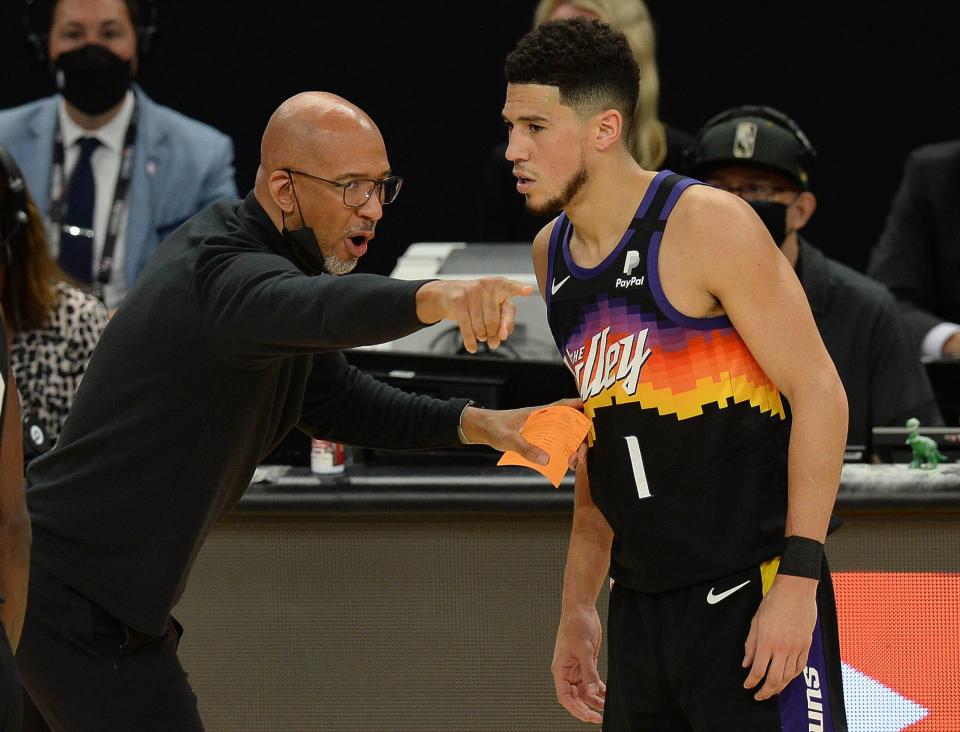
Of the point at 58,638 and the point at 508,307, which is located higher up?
the point at 508,307

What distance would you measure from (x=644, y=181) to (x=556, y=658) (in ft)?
3.01

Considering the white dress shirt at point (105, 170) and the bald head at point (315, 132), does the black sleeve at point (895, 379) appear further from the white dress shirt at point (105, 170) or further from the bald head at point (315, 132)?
the white dress shirt at point (105, 170)

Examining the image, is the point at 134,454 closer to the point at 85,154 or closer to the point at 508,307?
the point at 508,307

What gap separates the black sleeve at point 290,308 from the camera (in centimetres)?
201

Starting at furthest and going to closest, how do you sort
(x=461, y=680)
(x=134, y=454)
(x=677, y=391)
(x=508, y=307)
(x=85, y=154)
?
(x=85, y=154) < (x=461, y=680) < (x=134, y=454) < (x=677, y=391) < (x=508, y=307)

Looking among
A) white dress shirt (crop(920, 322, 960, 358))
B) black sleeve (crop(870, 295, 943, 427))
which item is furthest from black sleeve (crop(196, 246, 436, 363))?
white dress shirt (crop(920, 322, 960, 358))

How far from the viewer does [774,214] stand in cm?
365

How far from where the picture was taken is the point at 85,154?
4.59 m

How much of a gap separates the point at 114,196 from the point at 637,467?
2747 millimetres

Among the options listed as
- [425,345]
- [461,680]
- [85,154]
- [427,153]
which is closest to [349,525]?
[461,680]

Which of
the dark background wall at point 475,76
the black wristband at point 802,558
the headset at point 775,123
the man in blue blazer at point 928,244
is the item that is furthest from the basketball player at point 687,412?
the dark background wall at point 475,76

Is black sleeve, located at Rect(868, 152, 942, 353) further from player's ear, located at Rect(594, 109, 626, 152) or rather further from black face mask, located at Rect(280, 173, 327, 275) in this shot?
black face mask, located at Rect(280, 173, 327, 275)

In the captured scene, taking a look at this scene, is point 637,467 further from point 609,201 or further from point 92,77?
point 92,77

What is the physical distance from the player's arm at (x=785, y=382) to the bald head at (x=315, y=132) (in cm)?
71
